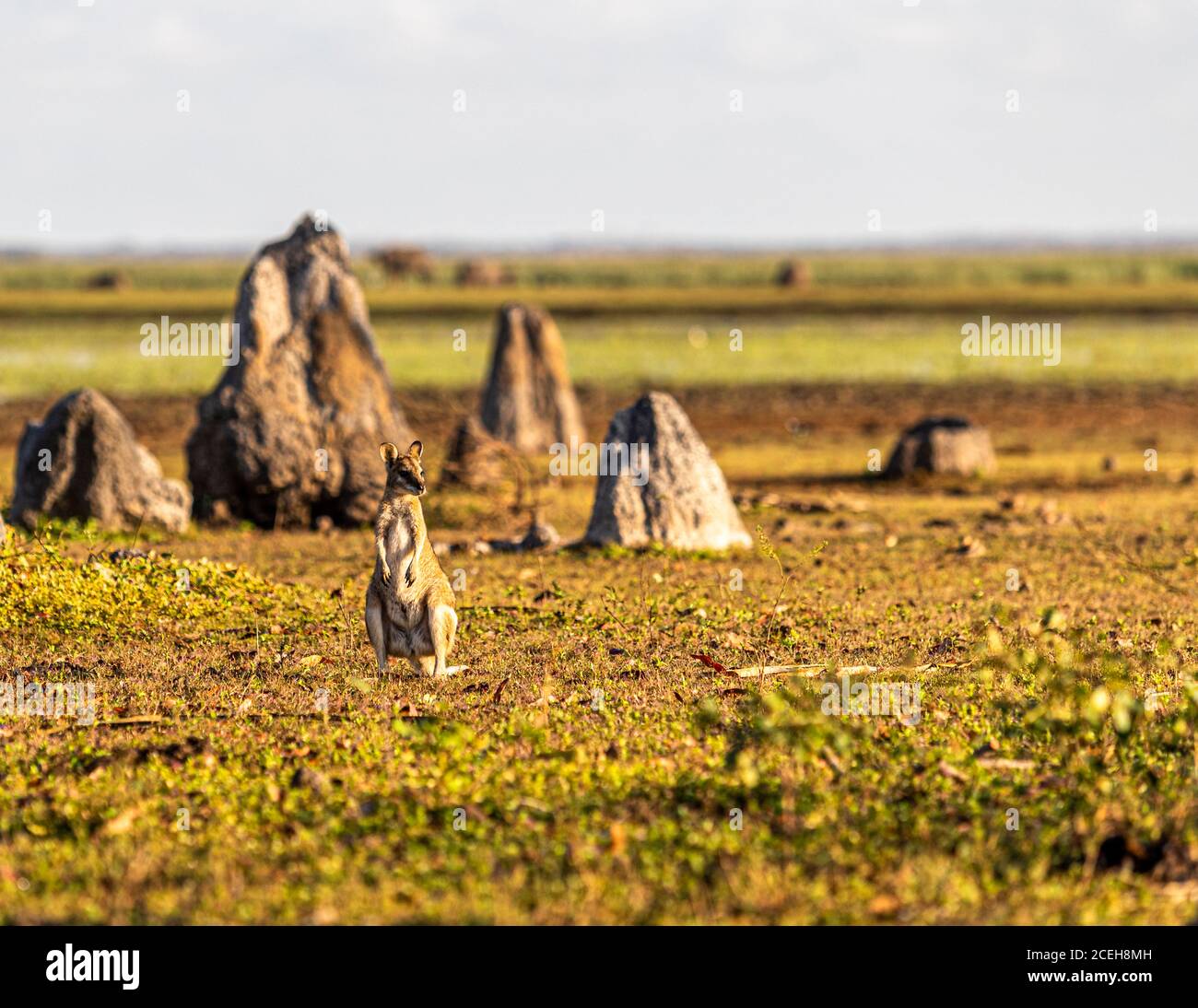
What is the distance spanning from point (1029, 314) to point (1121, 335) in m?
15.9

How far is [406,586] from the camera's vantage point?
9.73 m

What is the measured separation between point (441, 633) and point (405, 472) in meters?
1.00

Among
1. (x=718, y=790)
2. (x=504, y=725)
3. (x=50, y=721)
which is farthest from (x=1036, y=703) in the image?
(x=50, y=721)

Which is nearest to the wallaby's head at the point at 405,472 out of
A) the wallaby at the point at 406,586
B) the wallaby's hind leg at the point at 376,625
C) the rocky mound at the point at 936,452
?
the wallaby at the point at 406,586

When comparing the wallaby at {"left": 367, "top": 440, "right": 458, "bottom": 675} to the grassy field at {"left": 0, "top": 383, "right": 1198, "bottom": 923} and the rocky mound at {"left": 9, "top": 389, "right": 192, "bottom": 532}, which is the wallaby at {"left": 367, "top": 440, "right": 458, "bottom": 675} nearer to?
the grassy field at {"left": 0, "top": 383, "right": 1198, "bottom": 923}

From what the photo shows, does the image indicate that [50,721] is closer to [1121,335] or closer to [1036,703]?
[1036,703]

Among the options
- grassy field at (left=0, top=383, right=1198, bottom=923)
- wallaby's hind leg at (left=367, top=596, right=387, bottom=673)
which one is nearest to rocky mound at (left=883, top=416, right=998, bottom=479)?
grassy field at (left=0, top=383, right=1198, bottom=923)

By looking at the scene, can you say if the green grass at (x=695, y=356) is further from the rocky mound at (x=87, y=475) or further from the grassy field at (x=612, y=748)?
the grassy field at (x=612, y=748)

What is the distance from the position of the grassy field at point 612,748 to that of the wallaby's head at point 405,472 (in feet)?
3.92

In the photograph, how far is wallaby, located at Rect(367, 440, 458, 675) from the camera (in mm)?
9711

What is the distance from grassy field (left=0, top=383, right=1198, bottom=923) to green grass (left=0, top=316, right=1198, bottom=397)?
71.9ft

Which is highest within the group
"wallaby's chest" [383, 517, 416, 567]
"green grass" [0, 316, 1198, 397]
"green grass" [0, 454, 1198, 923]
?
"green grass" [0, 316, 1198, 397]

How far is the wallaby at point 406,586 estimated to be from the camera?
9.71m

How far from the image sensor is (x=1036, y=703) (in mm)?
9180
